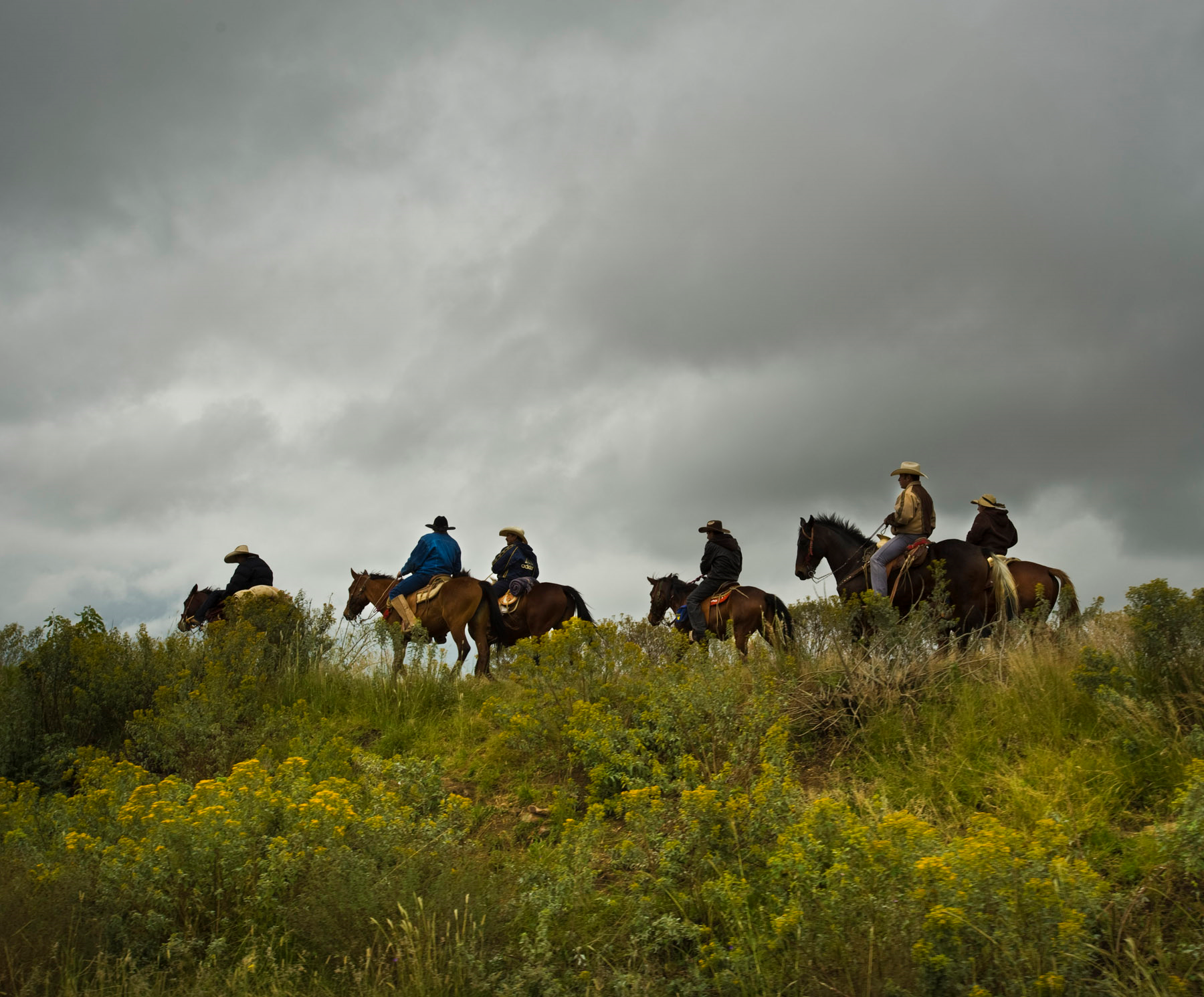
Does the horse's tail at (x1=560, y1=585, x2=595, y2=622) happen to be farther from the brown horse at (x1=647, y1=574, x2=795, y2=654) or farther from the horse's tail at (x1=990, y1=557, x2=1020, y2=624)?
the horse's tail at (x1=990, y1=557, x2=1020, y2=624)

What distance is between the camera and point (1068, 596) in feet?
37.4

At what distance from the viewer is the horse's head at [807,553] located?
13562 millimetres

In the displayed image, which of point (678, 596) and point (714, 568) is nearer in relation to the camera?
point (714, 568)

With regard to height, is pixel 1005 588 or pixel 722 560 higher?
pixel 722 560

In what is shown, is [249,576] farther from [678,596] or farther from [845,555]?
[845,555]

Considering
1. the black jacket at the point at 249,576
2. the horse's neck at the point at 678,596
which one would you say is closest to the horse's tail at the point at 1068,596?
the horse's neck at the point at 678,596

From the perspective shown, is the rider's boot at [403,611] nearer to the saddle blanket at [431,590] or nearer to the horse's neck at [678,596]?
the saddle blanket at [431,590]

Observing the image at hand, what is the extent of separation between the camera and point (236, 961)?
443cm

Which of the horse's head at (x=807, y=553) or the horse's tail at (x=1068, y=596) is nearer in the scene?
the horse's tail at (x=1068, y=596)

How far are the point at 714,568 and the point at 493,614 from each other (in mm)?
3665

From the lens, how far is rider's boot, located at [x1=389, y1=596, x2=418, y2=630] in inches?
558

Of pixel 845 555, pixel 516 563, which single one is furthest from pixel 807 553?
pixel 516 563

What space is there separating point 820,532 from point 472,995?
10.5 metres

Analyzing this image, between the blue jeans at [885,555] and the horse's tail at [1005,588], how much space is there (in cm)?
114
